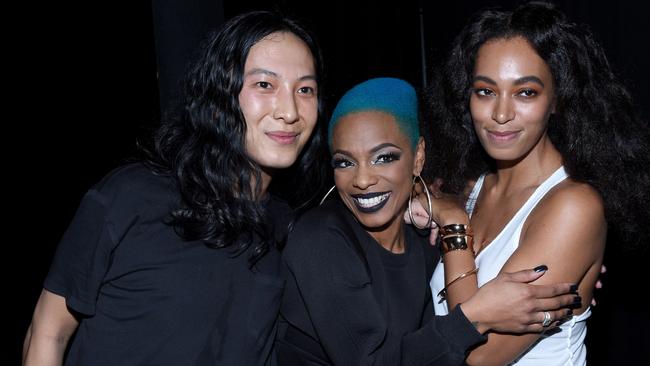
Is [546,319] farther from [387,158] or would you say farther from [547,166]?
[387,158]

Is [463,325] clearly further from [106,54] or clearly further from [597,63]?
[106,54]

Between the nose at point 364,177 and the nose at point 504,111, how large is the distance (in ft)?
1.38

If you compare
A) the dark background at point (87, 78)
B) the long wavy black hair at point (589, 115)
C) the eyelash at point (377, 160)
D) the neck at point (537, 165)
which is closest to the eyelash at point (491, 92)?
the long wavy black hair at point (589, 115)

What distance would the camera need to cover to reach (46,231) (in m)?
5.51

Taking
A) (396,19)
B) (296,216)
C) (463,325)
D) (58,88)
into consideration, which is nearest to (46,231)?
(58,88)

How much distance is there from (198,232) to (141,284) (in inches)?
8.2

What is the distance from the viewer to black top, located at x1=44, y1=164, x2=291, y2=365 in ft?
5.70

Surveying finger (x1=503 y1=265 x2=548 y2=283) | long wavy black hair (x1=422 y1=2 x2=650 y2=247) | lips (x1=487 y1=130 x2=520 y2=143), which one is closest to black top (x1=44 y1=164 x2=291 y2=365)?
finger (x1=503 y1=265 x2=548 y2=283)

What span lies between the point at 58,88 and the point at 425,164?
3559 millimetres

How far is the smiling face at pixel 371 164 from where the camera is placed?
2.05 m

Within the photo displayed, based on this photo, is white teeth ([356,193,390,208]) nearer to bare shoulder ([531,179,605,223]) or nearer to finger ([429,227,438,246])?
finger ([429,227,438,246])

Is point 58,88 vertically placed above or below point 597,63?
below

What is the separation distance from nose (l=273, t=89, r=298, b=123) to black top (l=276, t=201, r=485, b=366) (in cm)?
32

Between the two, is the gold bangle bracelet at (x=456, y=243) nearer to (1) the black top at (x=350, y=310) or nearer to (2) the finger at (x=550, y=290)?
(1) the black top at (x=350, y=310)
